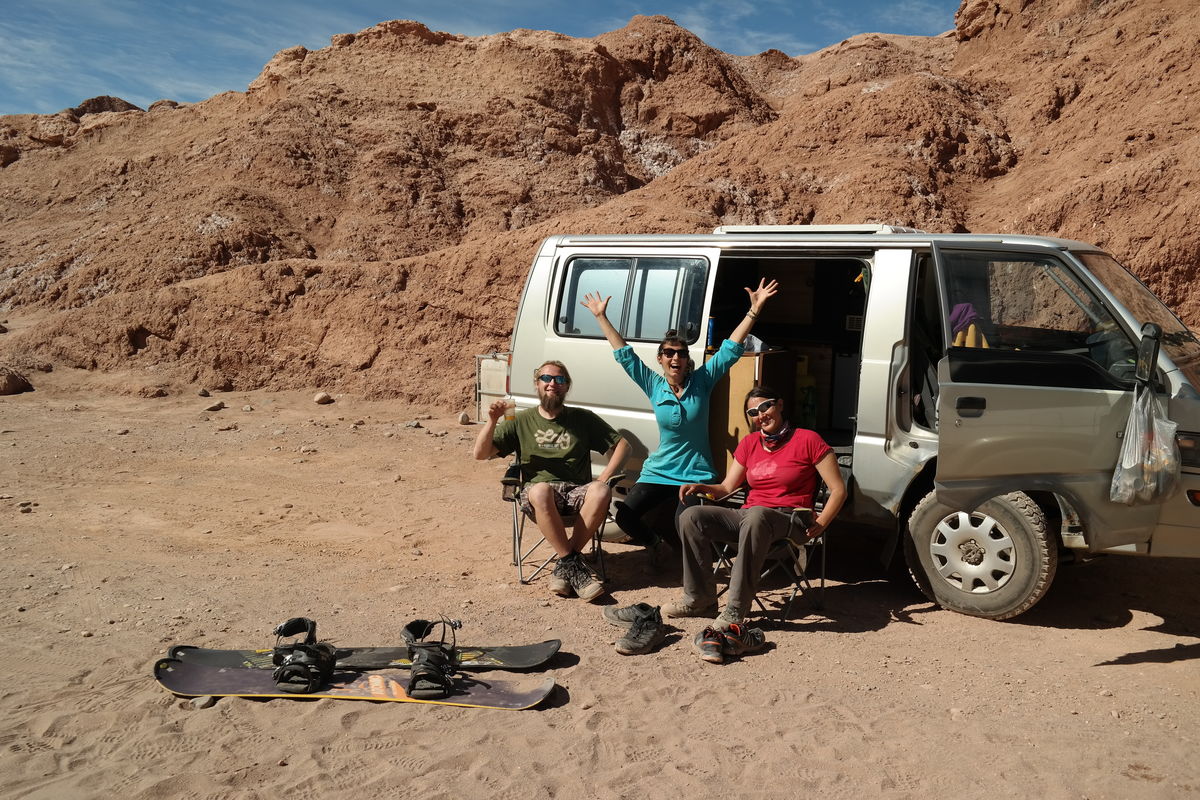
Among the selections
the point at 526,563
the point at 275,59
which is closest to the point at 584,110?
the point at 275,59

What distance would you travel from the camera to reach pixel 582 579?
224 inches

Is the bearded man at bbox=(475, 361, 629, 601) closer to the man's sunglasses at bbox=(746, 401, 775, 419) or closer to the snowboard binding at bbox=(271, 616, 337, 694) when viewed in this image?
the man's sunglasses at bbox=(746, 401, 775, 419)

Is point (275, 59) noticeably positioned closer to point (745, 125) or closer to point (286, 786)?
point (745, 125)

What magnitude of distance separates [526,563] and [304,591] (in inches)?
59.0

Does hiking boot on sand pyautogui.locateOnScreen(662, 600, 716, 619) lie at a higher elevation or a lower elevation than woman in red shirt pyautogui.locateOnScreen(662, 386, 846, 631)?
lower

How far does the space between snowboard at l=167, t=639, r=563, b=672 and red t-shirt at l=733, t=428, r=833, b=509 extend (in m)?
1.51

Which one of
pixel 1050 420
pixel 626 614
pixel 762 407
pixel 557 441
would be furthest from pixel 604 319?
pixel 1050 420

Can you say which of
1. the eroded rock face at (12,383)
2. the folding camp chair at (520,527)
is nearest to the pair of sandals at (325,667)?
the folding camp chair at (520,527)

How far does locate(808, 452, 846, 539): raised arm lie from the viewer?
5.20 m

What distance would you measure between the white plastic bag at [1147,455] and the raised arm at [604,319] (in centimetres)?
300

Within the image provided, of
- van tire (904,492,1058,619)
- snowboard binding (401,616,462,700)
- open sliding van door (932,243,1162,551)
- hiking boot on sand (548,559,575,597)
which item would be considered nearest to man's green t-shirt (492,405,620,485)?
hiking boot on sand (548,559,575,597)

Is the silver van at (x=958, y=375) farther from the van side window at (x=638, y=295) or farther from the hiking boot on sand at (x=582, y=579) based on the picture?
the hiking boot on sand at (x=582, y=579)

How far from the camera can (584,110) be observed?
86.7 ft

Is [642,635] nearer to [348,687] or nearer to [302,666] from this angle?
[348,687]
